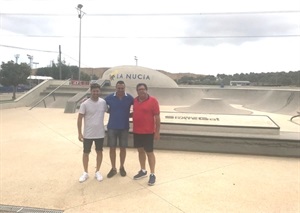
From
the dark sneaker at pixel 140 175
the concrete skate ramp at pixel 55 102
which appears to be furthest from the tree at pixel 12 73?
the dark sneaker at pixel 140 175

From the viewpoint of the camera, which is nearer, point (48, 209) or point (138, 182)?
point (48, 209)

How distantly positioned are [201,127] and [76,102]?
1003cm

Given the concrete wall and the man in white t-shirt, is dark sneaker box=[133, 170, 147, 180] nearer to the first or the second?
the man in white t-shirt

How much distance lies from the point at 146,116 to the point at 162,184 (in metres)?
1.16

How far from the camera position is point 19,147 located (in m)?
7.68

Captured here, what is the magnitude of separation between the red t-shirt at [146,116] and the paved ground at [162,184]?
2.98 feet

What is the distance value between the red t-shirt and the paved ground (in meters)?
0.91

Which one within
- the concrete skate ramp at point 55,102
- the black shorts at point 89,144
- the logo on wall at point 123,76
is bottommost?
the concrete skate ramp at point 55,102

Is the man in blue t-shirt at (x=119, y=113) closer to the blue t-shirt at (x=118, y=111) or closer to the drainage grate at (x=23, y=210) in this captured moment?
the blue t-shirt at (x=118, y=111)

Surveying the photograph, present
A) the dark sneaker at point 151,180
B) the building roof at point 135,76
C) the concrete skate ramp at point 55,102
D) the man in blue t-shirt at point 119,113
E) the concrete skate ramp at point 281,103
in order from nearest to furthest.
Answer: the dark sneaker at point 151,180 < the man in blue t-shirt at point 119,113 < the concrete skate ramp at point 281,103 < the concrete skate ramp at point 55,102 < the building roof at point 135,76

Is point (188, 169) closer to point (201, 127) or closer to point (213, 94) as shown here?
point (201, 127)

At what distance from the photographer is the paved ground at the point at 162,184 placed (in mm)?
4184

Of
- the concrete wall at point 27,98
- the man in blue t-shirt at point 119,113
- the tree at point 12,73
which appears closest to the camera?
the man in blue t-shirt at point 119,113

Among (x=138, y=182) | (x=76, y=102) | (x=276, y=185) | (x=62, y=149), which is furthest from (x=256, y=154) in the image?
(x=76, y=102)
